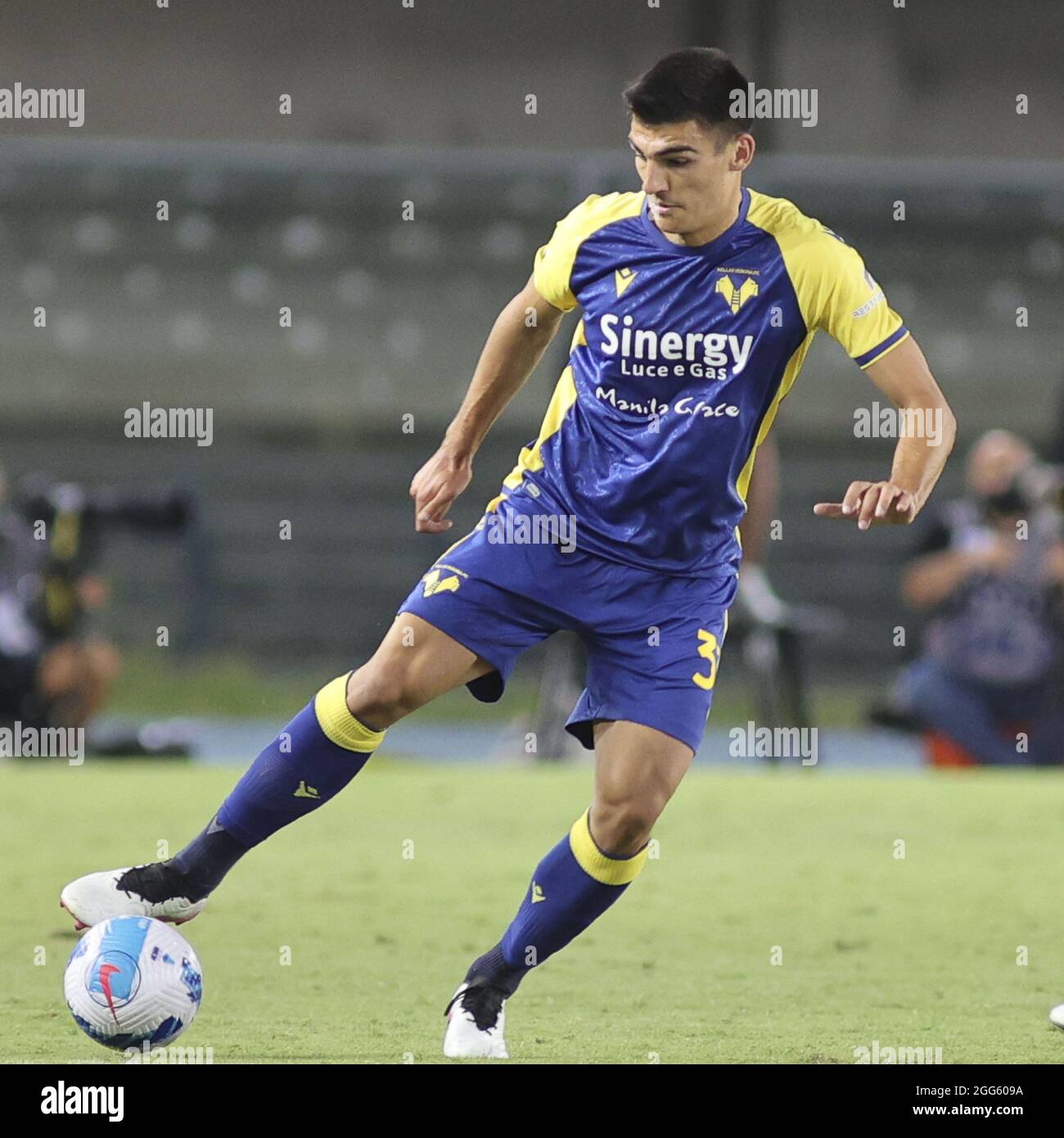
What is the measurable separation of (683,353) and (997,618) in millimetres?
→ 5672

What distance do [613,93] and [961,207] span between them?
117 inches

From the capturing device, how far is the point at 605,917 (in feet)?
17.9

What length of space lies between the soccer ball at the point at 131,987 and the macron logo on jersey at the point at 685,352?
4.89 feet

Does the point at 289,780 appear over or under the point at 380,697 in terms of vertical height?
under

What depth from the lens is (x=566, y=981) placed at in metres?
4.52

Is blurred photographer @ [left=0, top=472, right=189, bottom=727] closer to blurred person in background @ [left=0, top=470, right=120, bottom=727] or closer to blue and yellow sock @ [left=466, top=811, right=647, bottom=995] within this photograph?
blurred person in background @ [left=0, top=470, right=120, bottom=727]

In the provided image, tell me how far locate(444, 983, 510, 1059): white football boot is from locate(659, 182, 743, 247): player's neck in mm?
1567

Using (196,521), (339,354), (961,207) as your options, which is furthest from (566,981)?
(961,207)

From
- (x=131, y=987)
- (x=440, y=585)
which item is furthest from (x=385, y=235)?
(x=131, y=987)

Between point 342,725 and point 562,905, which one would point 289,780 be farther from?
point 562,905

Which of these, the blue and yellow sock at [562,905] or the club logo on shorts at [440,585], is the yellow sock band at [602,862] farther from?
the club logo on shorts at [440,585]

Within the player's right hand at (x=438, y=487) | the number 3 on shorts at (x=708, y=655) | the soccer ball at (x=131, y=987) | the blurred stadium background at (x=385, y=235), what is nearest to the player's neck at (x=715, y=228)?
the player's right hand at (x=438, y=487)

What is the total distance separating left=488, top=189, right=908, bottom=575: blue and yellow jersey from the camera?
12.1ft

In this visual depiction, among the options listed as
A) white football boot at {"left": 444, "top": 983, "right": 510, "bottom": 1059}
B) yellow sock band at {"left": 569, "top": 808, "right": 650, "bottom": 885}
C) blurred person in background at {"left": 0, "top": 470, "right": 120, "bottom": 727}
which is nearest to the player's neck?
yellow sock band at {"left": 569, "top": 808, "right": 650, "bottom": 885}
